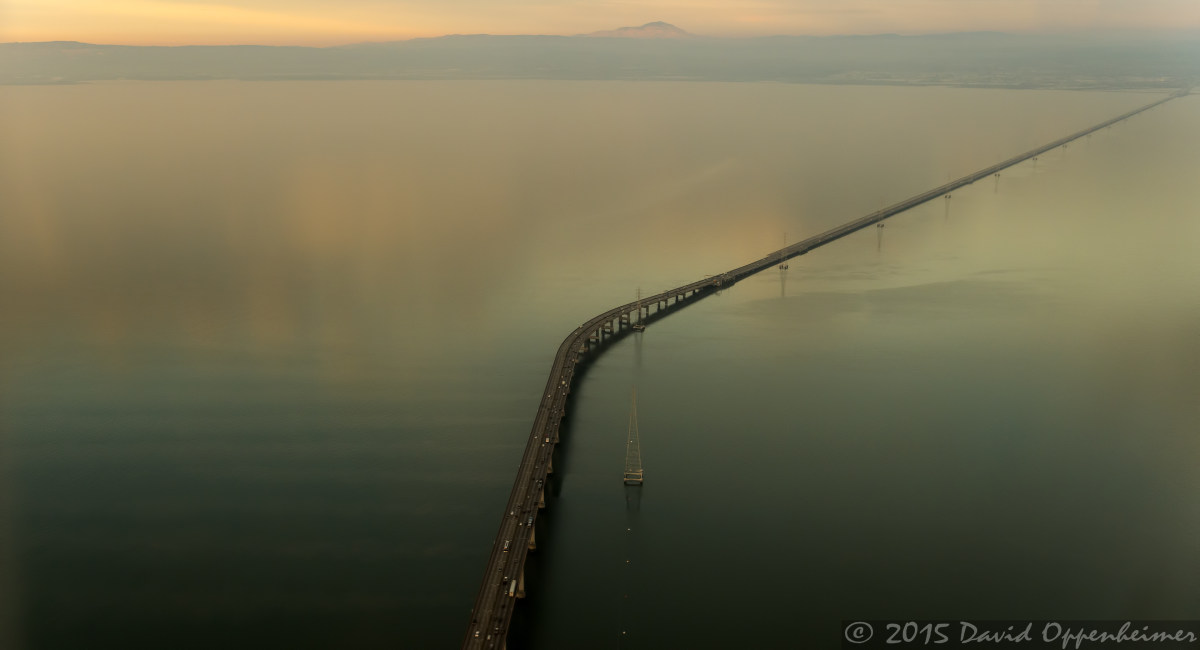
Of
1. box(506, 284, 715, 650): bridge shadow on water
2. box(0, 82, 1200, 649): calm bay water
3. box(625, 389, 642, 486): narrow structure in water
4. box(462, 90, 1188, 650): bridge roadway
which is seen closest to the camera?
box(462, 90, 1188, 650): bridge roadway

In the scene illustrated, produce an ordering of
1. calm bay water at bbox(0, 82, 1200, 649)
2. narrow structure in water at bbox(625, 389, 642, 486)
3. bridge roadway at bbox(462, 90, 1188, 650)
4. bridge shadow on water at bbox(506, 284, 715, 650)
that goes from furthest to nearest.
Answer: narrow structure in water at bbox(625, 389, 642, 486)
calm bay water at bbox(0, 82, 1200, 649)
bridge shadow on water at bbox(506, 284, 715, 650)
bridge roadway at bbox(462, 90, 1188, 650)

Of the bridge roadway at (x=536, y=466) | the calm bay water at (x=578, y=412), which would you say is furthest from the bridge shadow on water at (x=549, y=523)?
the bridge roadway at (x=536, y=466)

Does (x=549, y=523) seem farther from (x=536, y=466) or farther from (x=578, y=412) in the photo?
(x=578, y=412)

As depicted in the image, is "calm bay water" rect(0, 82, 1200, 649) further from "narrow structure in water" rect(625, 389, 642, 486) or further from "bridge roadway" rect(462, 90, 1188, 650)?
"bridge roadway" rect(462, 90, 1188, 650)

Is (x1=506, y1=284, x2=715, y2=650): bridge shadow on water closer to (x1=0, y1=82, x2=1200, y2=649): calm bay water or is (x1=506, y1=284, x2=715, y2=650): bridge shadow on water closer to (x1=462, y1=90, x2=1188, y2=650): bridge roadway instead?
(x1=0, y1=82, x2=1200, y2=649): calm bay water

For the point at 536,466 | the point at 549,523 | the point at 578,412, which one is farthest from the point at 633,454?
the point at 549,523

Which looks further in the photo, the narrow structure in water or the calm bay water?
the narrow structure in water

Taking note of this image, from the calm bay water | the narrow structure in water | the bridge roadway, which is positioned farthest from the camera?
the narrow structure in water

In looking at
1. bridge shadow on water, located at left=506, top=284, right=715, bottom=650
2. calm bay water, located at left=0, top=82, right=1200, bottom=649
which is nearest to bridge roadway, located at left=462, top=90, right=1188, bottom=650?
bridge shadow on water, located at left=506, top=284, right=715, bottom=650
